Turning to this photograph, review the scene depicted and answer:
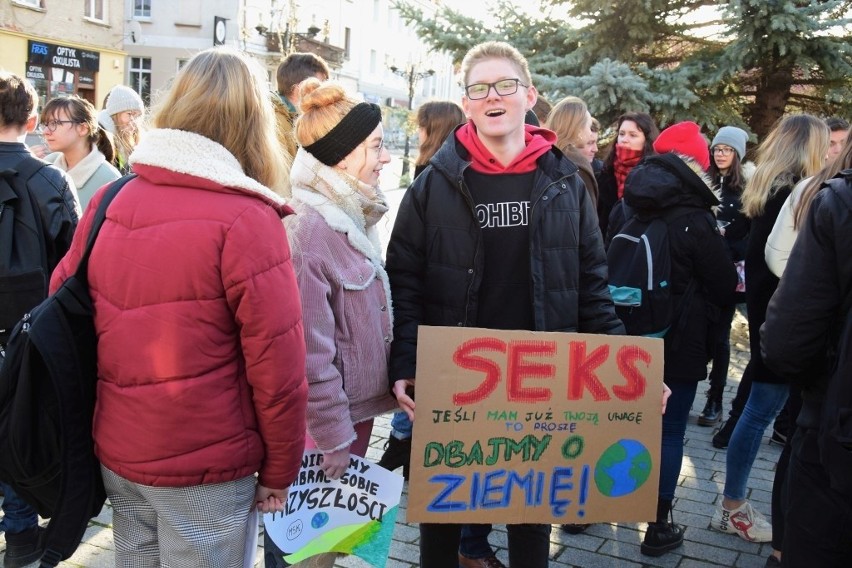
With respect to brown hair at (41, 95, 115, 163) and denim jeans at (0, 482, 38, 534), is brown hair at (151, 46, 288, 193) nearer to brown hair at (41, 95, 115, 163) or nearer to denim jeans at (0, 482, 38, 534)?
denim jeans at (0, 482, 38, 534)

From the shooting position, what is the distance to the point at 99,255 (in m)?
2.17

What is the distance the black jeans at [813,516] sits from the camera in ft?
7.75

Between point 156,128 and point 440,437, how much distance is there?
1329mm

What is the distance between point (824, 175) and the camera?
116 inches

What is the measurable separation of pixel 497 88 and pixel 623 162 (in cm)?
251

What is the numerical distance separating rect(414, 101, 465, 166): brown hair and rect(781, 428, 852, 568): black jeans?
3.02 meters

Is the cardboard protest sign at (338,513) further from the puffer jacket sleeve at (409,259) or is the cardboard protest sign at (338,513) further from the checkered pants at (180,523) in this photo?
the puffer jacket sleeve at (409,259)

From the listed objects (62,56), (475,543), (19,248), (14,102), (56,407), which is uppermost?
(62,56)

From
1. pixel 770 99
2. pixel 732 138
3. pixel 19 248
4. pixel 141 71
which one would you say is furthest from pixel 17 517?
pixel 141 71

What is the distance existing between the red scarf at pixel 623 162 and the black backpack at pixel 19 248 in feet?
10.9

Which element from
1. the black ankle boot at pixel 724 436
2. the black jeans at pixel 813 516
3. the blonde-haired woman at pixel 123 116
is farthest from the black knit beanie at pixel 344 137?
the black ankle boot at pixel 724 436

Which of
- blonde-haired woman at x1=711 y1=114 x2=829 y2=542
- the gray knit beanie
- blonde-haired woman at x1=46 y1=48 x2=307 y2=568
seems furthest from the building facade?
blonde-haired woman at x1=46 y1=48 x2=307 y2=568

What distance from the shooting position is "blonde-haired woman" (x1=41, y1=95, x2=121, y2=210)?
4.48 m

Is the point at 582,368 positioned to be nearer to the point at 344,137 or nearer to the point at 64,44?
the point at 344,137
